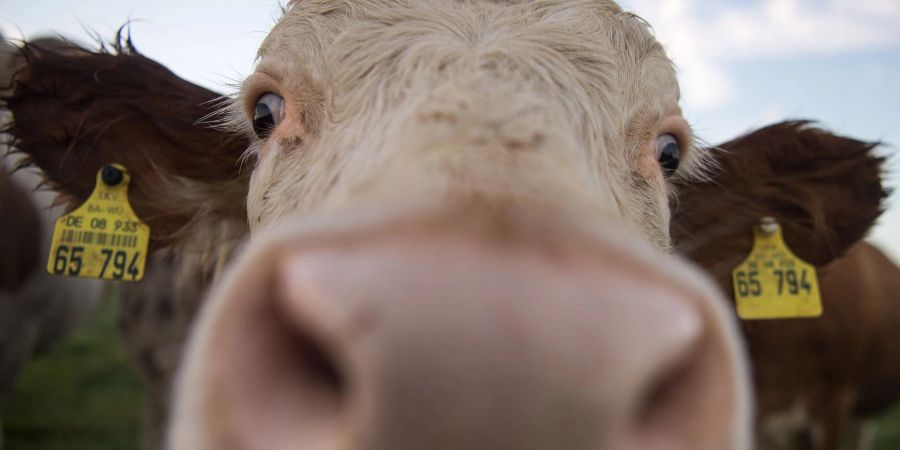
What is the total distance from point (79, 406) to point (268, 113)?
19.9ft

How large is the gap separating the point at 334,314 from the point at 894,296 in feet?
21.2

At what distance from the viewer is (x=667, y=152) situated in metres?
2.24

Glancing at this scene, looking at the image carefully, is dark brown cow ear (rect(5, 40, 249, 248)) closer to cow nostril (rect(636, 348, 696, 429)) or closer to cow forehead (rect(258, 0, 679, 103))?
cow forehead (rect(258, 0, 679, 103))

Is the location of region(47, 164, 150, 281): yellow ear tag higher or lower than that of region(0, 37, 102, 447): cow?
higher

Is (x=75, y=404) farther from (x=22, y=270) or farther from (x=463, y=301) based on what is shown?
(x=463, y=301)

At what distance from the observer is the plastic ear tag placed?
124 inches

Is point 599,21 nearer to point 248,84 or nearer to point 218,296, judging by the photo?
point 248,84

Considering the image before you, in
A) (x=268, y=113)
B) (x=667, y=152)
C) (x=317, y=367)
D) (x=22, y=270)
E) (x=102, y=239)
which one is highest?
(x=667, y=152)

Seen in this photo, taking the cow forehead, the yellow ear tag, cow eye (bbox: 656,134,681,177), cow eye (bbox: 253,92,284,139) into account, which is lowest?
the yellow ear tag

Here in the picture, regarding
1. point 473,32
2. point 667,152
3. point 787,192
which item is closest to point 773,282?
point 787,192

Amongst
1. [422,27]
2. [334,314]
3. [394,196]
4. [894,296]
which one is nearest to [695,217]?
Answer: [422,27]

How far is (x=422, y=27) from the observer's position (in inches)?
Result: 76.6

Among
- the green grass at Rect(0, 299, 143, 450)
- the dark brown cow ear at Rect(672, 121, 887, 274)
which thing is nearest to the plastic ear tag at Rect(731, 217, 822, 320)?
the dark brown cow ear at Rect(672, 121, 887, 274)

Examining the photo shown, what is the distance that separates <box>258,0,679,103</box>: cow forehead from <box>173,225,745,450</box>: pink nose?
1.05 m
